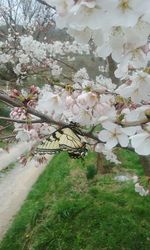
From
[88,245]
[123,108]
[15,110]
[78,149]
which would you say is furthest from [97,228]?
[123,108]

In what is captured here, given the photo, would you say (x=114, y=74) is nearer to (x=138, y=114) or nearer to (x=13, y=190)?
(x=138, y=114)

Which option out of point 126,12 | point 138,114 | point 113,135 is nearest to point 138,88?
point 138,114

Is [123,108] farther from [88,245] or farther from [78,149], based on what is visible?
[88,245]

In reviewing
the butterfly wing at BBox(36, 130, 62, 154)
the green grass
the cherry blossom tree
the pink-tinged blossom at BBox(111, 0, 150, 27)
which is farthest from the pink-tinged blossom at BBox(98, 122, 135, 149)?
the green grass

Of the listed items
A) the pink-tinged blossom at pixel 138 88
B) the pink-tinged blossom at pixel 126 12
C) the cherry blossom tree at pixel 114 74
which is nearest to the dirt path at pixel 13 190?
the cherry blossom tree at pixel 114 74

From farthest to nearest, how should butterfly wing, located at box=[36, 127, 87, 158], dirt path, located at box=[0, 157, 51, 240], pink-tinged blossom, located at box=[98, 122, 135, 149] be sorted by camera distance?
dirt path, located at box=[0, 157, 51, 240], butterfly wing, located at box=[36, 127, 87, 158], pink-tinged blossom, located at box=[98, 122, 135, 149]

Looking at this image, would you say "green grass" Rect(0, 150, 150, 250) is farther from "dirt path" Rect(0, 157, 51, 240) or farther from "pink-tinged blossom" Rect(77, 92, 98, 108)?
"pink-tinged blossom" Rect(77, 92, 98, 108)
